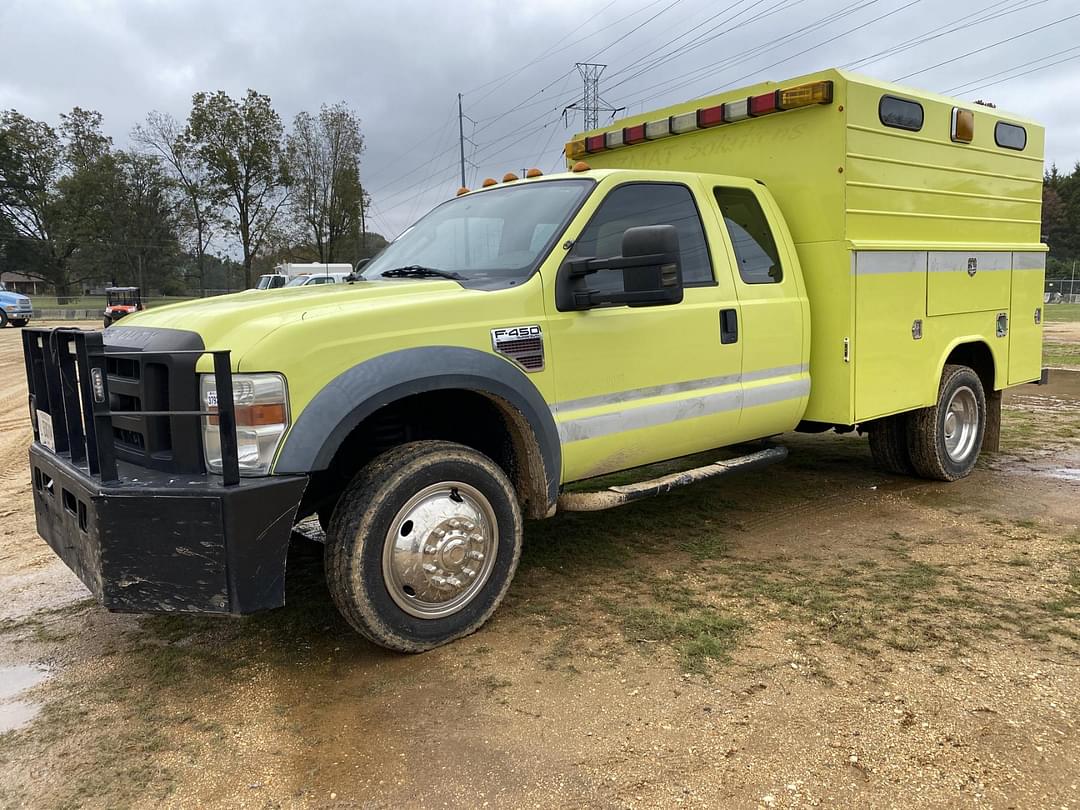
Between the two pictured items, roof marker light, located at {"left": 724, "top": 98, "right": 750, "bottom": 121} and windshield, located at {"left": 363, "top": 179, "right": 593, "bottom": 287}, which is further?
roof marker light, located at {"left": 724, "top": 98, "right": 750, "bottom": 121}

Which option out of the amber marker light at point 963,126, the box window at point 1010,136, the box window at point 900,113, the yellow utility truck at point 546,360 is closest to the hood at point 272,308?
the yellow utility truck at point 546,360

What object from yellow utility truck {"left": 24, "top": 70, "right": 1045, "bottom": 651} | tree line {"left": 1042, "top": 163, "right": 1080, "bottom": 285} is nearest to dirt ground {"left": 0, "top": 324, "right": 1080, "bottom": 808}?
yellow utility truck {"left": 24, "top": 70, "right": 1045, "bottom": 651}

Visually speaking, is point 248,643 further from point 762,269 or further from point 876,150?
point 876,150

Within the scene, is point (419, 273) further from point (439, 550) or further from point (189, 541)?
point (189, 541)

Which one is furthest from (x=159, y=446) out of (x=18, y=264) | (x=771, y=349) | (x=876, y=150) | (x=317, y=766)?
(x=18, y=264)

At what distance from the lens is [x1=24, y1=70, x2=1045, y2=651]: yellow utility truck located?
296cm

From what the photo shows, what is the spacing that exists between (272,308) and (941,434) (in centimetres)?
489

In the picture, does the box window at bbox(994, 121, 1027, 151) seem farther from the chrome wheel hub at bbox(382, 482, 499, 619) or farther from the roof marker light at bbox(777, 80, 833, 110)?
the chrome wheel hub at bbox(382, 482, 499, 619)

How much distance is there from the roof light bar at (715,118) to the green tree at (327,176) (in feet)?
133

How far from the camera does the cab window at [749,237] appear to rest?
4.68 m

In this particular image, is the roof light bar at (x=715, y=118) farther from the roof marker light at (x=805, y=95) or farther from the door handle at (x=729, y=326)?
the door handle at (x=729, y=326)

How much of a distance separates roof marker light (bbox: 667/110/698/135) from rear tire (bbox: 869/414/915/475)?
2560mm

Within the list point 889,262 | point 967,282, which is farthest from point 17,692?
point 967,282

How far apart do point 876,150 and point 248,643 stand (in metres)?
4.48
